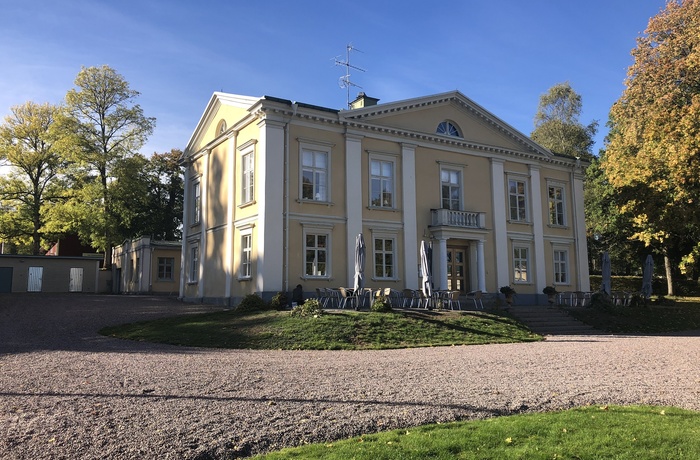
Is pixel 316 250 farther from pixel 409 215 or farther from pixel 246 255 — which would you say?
pixel 409 215

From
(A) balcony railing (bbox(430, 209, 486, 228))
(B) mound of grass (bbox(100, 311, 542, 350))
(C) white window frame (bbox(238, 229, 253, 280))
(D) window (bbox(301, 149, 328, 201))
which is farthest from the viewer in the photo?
(A) balcony railing (bbox(430, 209, 486, 228))

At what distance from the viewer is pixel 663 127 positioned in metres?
22.9

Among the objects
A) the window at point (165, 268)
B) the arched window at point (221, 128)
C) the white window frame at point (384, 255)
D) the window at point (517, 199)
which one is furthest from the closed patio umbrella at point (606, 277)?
the window at point (165, 268)

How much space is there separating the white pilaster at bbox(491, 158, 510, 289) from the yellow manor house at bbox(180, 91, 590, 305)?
6 cm

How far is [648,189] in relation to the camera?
1008 inches

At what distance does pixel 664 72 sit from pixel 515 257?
1037 centimetres

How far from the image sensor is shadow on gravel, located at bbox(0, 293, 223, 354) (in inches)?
514

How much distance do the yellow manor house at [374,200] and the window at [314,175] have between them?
50 millimetres

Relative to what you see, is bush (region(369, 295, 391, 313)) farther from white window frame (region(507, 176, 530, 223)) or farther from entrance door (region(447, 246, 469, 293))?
white window frame (region(507, 176, 530, 223))

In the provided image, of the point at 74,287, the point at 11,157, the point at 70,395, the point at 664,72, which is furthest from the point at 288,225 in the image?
the point at 11,157

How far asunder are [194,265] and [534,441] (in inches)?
957

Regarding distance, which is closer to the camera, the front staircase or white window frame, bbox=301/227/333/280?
the front staircase

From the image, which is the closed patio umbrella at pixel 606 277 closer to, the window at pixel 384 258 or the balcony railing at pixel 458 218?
the balcony railing at pixel 458 218

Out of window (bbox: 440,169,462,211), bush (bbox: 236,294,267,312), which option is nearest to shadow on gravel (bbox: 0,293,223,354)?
bush (bbox: 236,294,267,312)
